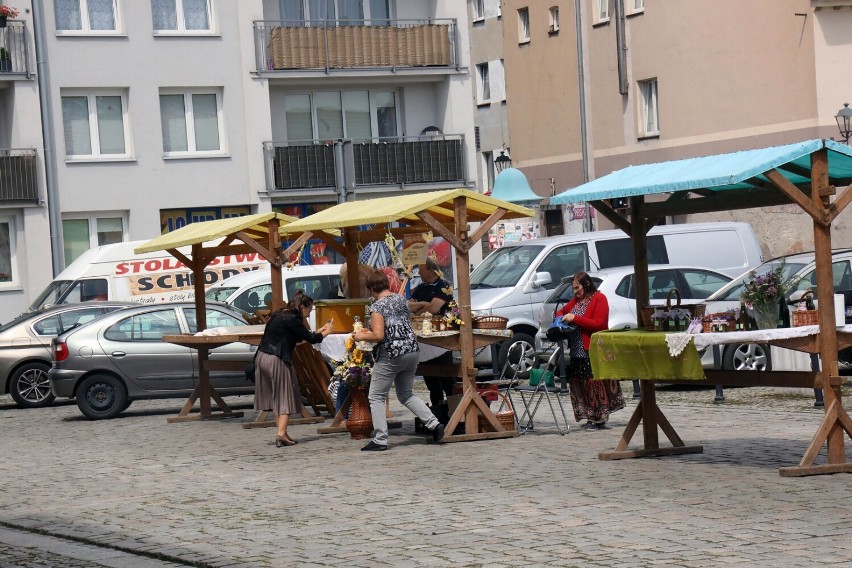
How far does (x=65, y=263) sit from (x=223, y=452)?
78.2 feet

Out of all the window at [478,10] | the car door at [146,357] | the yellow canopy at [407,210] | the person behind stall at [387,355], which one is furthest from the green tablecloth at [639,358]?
the window at [478,10]

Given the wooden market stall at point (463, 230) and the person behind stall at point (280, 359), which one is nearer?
the wooden market stall at point (463, 230)

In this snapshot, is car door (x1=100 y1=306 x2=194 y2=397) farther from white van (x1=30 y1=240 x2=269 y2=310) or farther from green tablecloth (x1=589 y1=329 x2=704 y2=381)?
green tablecloth (x1=589 y1=329 x2=704 y2=381)

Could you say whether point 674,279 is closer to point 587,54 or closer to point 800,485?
point 800,485

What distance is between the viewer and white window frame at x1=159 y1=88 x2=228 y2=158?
39594 millimetres

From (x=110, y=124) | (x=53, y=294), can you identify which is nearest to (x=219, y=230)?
(x=53, y=294)

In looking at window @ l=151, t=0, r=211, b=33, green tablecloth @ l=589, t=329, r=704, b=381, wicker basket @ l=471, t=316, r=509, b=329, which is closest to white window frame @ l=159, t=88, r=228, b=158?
window @ l=151, t=0, r=211, b=33

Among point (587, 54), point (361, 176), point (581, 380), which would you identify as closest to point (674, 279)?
point (581, 380)

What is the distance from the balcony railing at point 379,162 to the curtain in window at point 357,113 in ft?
2.19

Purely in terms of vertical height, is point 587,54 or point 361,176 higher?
point 587,54

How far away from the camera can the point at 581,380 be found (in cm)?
1634

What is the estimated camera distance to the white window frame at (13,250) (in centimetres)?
3825

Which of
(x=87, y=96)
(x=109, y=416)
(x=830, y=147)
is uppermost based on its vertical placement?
(x=87, y=96)

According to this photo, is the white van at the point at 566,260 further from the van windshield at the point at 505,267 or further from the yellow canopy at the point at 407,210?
the yellow canopy at the point at 407,210
